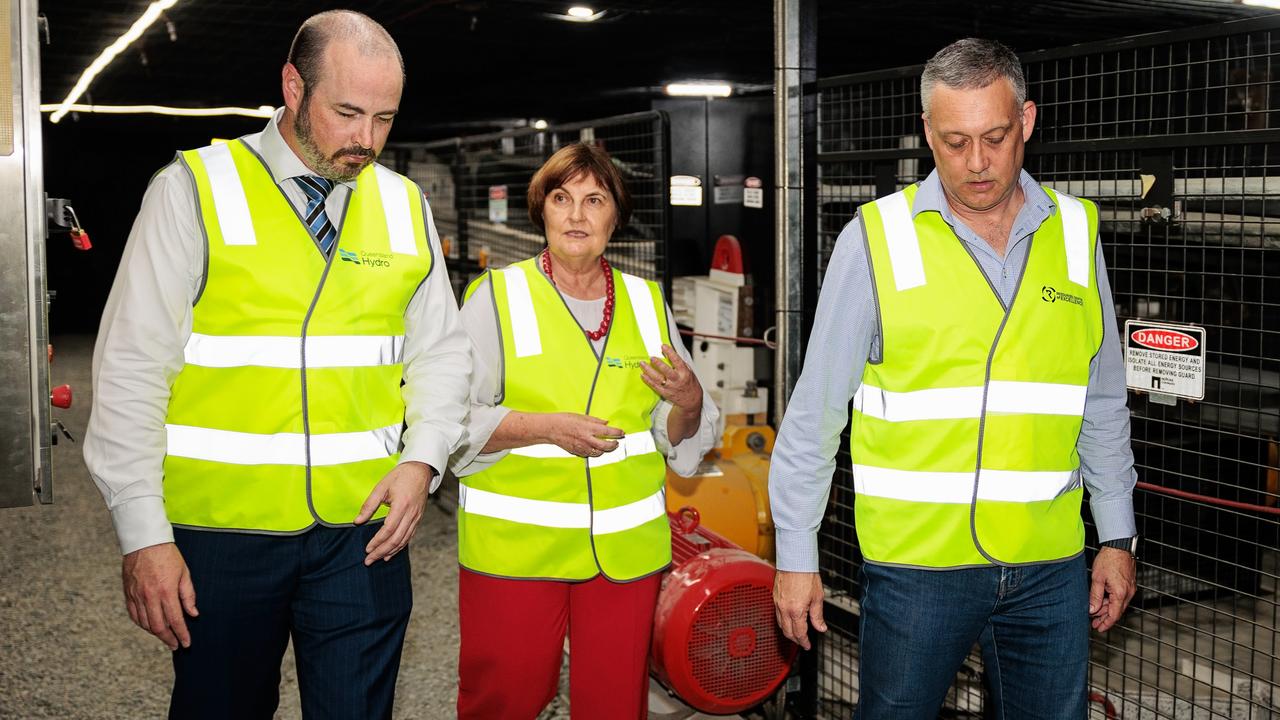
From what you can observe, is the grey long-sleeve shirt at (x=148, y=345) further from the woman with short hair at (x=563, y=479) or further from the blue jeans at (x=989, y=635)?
the blue jeans at (x=989, y=635)

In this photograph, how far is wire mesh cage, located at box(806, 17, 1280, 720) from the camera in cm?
261

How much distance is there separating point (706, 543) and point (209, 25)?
7.79 meters

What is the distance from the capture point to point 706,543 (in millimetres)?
3705

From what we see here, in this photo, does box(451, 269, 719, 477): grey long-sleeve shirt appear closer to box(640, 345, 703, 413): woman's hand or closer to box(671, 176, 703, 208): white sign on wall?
box(640, 345, 703, 413): woman's hand

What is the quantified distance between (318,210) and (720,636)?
1859 mm

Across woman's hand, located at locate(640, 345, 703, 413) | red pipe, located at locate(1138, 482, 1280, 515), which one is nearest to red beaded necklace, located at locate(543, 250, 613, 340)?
woman's hand, located at locate(640, 345, 703, 413)

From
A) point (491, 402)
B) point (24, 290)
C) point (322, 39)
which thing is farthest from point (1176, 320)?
point (24, 290)

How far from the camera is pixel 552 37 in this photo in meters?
10.0

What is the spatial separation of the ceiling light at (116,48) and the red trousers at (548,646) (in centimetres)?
731

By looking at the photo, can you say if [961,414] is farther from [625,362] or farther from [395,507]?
[395,507]

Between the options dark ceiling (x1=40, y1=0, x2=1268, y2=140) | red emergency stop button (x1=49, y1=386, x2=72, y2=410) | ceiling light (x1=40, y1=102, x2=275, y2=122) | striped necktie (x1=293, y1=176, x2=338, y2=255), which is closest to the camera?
striped necktie (x1=293, y1=176, x2=338, y2=255)

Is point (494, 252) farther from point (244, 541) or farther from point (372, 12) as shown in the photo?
point (244, 541)

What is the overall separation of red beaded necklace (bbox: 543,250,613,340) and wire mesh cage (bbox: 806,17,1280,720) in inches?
32.6

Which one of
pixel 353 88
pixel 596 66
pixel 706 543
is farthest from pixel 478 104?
pixel 353 88
